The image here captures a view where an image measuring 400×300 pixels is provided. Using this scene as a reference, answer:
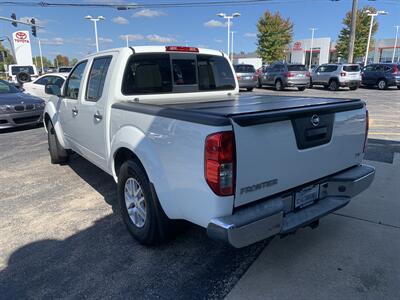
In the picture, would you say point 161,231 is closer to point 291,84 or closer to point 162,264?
point 162,264

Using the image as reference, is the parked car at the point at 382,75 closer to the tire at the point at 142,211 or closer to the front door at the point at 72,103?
the front door at the point at 72,103

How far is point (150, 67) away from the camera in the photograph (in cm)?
416

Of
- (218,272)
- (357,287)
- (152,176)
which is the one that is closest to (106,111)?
(152,176)

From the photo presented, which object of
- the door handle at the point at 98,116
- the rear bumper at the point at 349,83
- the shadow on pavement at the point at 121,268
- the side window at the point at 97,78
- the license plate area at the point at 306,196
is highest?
the side window at the point at 97,78

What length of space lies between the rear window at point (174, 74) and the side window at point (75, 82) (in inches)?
49.3

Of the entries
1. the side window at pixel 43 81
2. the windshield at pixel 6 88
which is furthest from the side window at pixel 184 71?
the side window at pixel 43 81

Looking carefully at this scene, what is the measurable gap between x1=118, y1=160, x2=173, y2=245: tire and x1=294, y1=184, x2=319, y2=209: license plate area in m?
1.16

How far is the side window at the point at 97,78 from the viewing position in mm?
4164

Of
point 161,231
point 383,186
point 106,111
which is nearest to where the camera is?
point 161,231

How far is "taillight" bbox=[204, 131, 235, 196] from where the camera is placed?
94.0 inches

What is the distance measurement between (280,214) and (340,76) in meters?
21.6

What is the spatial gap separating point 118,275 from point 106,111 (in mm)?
1769

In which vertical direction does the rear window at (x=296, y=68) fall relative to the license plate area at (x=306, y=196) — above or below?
above

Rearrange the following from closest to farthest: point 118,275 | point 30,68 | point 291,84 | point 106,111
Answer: point 118,275 → point 106,111 → point 291,84 → point 30,68
